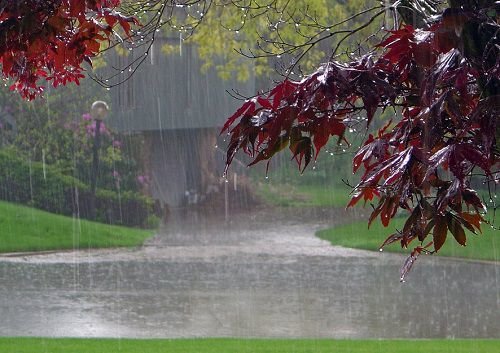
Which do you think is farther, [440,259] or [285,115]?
[440,259]

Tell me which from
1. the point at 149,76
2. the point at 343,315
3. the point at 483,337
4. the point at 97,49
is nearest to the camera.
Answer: the point at 97,49

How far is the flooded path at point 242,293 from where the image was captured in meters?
8.90

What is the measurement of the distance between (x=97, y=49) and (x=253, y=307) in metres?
7.04

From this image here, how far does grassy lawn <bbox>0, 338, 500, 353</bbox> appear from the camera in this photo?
739 centimetres

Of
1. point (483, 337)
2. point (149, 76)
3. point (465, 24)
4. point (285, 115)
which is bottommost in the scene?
point (483, 337)

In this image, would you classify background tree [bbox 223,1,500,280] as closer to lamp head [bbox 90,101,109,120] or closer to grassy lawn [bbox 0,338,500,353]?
grassy lawn [bbox 0,338,500,353]

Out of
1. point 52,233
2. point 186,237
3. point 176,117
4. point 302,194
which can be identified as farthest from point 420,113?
point 302,194

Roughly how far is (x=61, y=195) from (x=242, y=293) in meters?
8.97

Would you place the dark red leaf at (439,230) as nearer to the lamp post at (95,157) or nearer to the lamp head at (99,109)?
the lamp head at (99,109)

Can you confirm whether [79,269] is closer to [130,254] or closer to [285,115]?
[130,254]

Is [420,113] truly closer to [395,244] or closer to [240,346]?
[240,346]

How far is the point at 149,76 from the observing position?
71.5 feet

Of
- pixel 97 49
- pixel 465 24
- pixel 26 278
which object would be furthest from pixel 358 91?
pixel 26 278

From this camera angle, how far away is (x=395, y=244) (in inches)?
643
